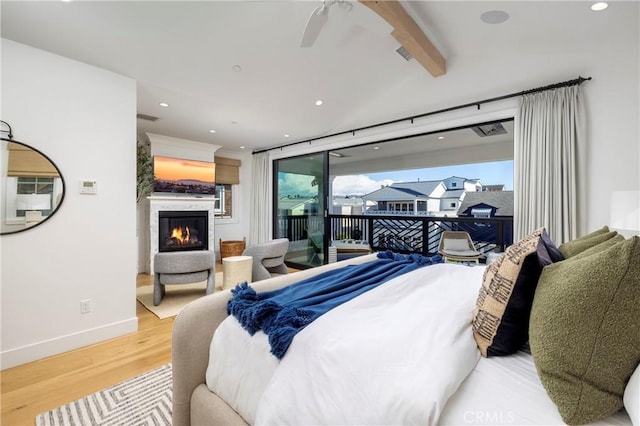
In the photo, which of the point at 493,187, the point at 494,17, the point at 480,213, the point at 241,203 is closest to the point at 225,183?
the point at 241,203

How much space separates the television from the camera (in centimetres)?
481

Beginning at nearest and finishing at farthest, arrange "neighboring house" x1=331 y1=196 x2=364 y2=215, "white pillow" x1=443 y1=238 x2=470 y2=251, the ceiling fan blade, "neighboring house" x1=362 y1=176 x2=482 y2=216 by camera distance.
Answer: the ceiling fan blade
"white pillow" x1=443 y1=238 x2=470 y2=251
"neighboring house" x1=362 y1=176 x2=482 y2=216
"neighboring house" x1=331 y1=196 x2=364 y2=215

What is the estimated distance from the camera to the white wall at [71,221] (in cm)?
212

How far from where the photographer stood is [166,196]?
4.88 meters

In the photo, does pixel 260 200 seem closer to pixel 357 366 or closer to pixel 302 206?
pixel 302 206

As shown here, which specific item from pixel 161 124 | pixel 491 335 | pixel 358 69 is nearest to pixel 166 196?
pixel 161 124

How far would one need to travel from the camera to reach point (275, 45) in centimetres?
276

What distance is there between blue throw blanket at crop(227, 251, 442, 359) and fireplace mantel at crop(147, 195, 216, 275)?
4065 mm

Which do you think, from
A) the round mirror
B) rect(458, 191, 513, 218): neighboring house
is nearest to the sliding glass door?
rect(458, 191, 513, 218): neighboring house

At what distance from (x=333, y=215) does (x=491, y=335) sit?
14.2ft

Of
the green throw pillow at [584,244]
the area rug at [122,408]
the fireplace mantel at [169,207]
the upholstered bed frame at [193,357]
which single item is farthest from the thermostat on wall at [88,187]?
the green throw pillow at [584,244]

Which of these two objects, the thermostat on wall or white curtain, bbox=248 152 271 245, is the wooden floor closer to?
the thermostat on wall

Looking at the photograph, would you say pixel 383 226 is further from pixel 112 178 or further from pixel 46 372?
pixel 46 372

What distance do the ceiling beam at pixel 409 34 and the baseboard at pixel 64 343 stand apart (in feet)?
11.0
